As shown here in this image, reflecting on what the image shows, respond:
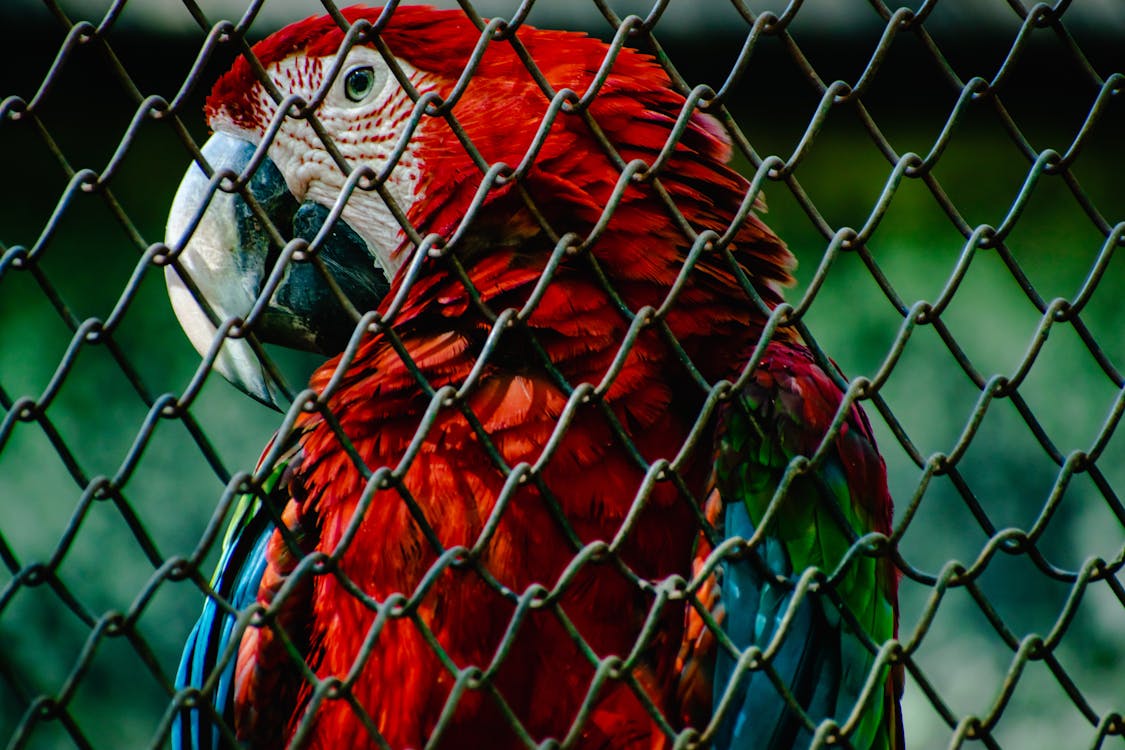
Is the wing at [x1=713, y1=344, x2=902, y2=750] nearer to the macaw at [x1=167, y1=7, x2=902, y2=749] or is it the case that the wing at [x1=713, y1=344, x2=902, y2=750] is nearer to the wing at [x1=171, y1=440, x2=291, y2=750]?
the macaw at [x1=167, y1=7, x2=902, y2=749]

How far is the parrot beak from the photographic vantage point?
1459mm

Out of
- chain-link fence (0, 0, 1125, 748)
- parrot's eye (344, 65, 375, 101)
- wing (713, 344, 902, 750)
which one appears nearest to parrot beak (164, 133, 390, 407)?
parrot's eye (344, 65, 375, 101)

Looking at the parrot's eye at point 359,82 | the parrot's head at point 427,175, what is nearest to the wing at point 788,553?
the parrot's head at point 427,175

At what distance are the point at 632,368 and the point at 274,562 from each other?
0.60m

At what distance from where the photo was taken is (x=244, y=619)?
0.87 metres

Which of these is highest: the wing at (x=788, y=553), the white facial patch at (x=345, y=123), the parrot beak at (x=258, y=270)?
the white facial patch at (x=345, y=123)

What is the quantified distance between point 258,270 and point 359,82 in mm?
317

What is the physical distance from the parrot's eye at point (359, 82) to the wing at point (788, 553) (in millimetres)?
708

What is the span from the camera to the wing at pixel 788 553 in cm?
122

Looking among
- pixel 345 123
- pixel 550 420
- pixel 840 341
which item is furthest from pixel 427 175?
pixel 840 341

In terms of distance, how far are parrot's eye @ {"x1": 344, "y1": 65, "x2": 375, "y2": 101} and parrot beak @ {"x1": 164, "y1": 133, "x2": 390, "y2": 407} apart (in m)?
0.16

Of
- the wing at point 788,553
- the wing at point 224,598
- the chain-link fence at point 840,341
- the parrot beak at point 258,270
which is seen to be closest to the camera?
the wing at point 788,553

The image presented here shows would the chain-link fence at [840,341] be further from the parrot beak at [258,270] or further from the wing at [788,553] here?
the wing at [788,553]

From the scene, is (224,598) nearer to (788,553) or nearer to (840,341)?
(788,553)
